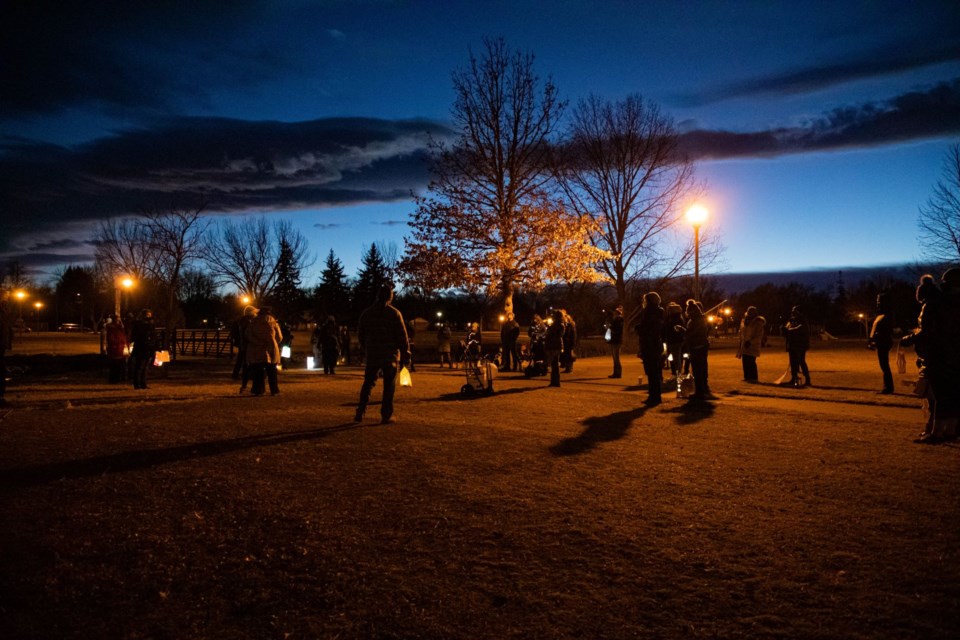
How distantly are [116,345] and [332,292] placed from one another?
61.2 meters

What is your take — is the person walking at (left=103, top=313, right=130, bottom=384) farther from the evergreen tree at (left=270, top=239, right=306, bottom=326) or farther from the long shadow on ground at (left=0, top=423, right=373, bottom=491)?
the evergreen tree at (left=270, top=239, right=306, bottom=326)

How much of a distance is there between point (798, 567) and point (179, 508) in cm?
481

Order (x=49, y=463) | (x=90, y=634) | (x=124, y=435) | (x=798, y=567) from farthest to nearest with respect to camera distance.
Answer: (x=124, y=435), (x=49, y=463), (x=798, y=567), (x=90, y=634)

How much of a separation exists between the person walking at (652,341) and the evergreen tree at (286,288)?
3325 cm

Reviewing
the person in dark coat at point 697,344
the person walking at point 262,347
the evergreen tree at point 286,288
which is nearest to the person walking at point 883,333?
the person in dark coat at point 697,344

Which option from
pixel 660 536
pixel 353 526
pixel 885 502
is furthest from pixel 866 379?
pixel 353 526

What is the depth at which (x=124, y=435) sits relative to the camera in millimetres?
8867

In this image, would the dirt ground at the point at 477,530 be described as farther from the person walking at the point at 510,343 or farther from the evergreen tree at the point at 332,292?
the evergreen tree at the point at 332,292

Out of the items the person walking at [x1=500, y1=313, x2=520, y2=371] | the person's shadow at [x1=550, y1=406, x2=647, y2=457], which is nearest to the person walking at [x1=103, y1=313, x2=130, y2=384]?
the person walking at [x1=500, y1=313, x2=520, y2=371]

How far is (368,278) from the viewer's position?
2945 inches

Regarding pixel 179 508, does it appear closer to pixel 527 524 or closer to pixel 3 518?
pixel 3 518

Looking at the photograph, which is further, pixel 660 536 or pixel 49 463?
pixel 49 463

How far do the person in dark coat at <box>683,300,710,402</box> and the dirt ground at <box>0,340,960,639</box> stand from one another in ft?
10.4

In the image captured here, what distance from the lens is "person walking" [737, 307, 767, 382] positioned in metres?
16.5
